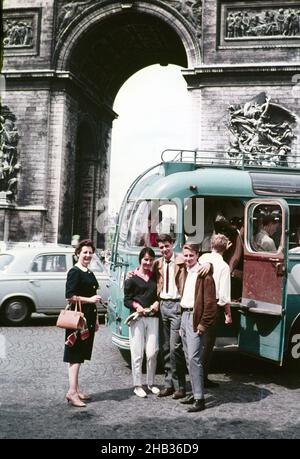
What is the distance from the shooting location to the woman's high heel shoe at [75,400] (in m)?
5.84

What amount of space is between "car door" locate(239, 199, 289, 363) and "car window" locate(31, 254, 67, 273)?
5662 millimetres

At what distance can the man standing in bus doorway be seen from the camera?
21.0 feet

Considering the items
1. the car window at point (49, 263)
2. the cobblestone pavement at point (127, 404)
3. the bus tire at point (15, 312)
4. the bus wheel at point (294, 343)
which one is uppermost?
the car window at point (49, 263)

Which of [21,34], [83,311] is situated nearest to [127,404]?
[83,311]

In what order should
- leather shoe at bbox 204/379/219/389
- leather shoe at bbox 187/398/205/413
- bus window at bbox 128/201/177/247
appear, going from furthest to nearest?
1. bus window at bbox 128/201/177/247
2. leather shoe at bbox 204/379/219/389
3. leather shoe at bbox 187/398/205/413

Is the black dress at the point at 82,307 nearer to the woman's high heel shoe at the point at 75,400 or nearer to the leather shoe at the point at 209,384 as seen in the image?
the woman's high heel shoe at the point at 75,400

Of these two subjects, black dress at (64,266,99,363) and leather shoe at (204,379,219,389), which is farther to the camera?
leather shoe at (204,379,219,389)

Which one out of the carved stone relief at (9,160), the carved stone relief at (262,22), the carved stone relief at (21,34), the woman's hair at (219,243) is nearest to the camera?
the woman's hair at (219,243)

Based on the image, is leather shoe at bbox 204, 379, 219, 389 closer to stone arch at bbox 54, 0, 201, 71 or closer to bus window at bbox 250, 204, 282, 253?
bus window at bbox 250, 204, 282, 253

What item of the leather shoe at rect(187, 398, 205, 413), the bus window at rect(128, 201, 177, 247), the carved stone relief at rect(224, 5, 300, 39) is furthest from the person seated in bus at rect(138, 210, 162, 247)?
the carved stone relief at rect(224, 5, 300, 39)

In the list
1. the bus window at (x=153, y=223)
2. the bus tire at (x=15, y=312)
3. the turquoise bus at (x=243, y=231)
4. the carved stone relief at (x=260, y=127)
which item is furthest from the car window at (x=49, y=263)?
the carved stone relief at (x=260, y=127)

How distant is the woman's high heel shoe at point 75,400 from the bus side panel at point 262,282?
242 cm

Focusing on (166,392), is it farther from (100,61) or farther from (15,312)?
(100,61)
